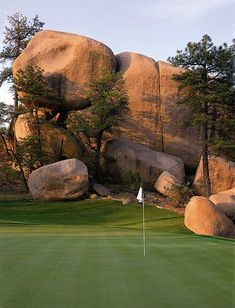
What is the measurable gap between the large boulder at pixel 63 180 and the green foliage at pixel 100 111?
4.23m

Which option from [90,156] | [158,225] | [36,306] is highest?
[90,156]

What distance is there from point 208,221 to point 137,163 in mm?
15663

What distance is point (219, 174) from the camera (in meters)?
39.5

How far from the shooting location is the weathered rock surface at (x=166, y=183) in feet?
118

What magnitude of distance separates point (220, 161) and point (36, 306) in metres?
34.4

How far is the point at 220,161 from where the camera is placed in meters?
39.9

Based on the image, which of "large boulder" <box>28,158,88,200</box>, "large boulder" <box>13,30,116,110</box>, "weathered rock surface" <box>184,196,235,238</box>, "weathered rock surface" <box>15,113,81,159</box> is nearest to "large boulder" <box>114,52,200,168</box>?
"large boulder" <box>13,30,116,110</box>

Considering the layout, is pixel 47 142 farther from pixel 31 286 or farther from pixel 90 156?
pixel 31 286

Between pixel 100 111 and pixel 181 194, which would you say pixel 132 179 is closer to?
pixel 181 194

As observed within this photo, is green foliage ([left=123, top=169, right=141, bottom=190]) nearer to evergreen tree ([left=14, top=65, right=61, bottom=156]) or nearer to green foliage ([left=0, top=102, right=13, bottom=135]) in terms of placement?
evergreen tree ([left=14, top=65, right=61, bottom=156])

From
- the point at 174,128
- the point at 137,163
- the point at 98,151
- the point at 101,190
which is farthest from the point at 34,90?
the point at 174,128

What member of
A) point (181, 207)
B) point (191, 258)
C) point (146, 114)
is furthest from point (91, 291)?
point (146, 114)

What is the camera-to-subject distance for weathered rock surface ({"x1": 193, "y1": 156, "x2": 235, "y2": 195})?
128 feet

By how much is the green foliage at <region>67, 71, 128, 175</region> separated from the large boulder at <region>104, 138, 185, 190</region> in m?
1.15
